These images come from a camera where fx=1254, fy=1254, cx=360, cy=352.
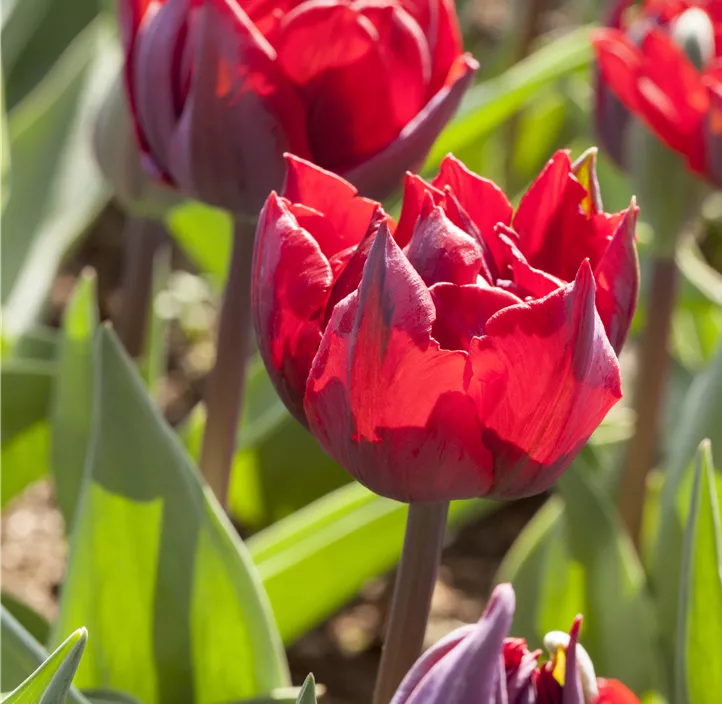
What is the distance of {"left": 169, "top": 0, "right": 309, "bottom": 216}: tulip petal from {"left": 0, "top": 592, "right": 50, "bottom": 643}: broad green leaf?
0.30 m

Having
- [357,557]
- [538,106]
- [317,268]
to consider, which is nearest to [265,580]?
[357,557]

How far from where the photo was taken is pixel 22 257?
1041 millimetres

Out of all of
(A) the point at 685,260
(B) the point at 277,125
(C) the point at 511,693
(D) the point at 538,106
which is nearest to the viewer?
(C) the point at 511,693

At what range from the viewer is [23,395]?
85 cm

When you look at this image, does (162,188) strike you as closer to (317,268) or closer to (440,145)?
(440,145)

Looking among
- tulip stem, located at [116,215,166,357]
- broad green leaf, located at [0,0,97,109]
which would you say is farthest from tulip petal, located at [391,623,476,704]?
broad green leaf, located at [0,0,97,109]

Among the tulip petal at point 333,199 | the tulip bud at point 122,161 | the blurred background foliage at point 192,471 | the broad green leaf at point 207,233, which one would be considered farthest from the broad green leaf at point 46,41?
the tulip petal at point 333,199

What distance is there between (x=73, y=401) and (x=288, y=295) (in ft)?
1.32

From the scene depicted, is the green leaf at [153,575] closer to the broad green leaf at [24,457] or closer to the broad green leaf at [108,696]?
the broad green leaf at [108,696]

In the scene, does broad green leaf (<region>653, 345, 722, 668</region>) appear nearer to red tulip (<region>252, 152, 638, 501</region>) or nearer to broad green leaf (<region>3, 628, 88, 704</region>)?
red tulip (<region>252, 152, 638, 501</region>)

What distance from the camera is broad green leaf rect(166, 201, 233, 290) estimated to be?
3.47ft

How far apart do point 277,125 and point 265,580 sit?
297mm

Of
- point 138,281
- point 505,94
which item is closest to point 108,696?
point 138,281

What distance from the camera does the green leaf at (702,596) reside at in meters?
0.58
